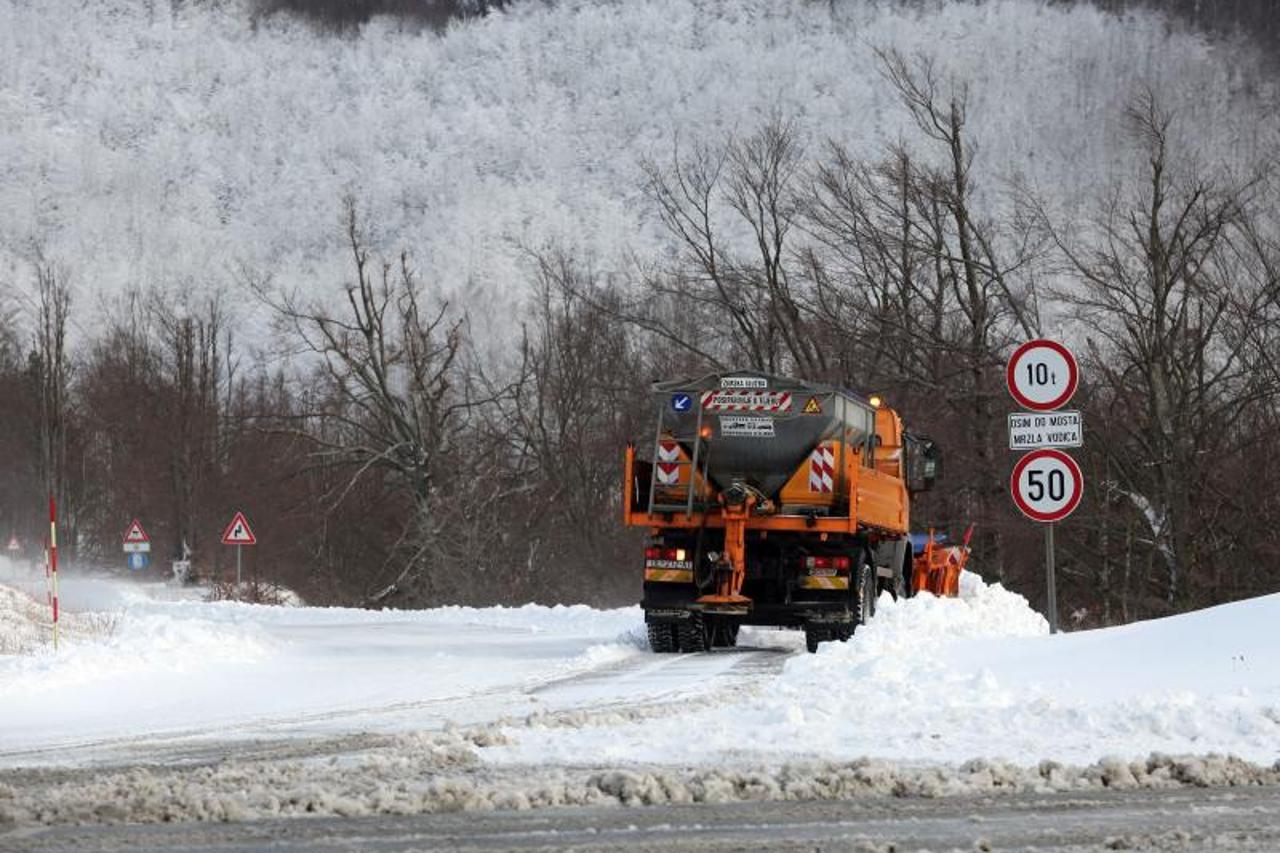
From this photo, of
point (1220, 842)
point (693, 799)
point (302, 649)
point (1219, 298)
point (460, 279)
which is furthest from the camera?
point (460, 279)

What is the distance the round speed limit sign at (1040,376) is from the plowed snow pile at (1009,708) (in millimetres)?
2146

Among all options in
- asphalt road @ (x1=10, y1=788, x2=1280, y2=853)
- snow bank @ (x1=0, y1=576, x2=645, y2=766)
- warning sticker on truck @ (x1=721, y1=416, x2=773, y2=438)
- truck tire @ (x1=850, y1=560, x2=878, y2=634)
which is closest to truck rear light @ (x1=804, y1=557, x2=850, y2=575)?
truck tire @ (x1=850, y1=560, x2=878, y2=634)

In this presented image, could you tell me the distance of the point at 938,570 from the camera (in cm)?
2547

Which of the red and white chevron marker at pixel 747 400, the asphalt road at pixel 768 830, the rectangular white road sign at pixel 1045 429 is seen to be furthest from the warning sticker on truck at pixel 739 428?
the asphalt road at pixel 768 830

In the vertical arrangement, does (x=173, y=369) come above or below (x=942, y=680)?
above

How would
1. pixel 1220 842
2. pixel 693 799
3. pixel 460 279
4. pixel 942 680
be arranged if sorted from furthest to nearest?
1. pixel 460 279
2. pixel 942 680
3. pixel 693 799
4. pixel 1220 842

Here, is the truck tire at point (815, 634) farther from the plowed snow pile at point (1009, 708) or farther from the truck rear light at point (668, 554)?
the plowed snow pile at point (1009, 708)

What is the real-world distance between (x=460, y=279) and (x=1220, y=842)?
4349 inches

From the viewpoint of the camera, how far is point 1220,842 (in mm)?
6742

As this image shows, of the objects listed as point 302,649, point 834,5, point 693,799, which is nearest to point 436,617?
point 302,649

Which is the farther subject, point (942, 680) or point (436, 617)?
point (436, 617)

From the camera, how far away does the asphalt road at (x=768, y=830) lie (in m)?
6.76

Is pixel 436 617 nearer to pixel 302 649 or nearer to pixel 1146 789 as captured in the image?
pixel 302 649

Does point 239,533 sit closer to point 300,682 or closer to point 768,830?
point 300,682
